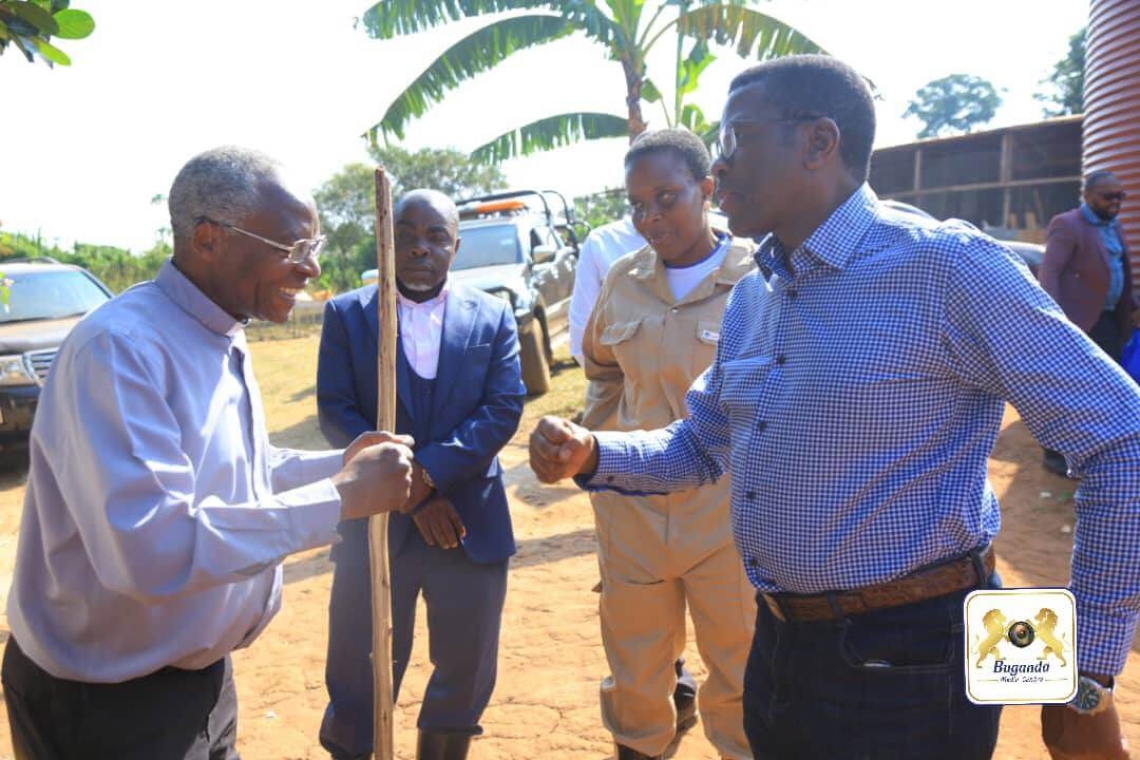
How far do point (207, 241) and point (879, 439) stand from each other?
1.52 m

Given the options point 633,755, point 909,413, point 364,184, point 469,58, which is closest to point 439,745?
point 633,755

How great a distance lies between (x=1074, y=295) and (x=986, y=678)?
19.5 feet

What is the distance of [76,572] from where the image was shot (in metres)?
1.93

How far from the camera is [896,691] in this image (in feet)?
5.98

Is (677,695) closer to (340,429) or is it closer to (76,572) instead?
(340,429)

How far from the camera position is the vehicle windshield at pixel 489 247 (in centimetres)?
1124

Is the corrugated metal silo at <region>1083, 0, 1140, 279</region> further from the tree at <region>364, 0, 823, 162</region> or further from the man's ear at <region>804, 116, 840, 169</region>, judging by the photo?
the man's ear at <region>804, 116, 840, 169</region>

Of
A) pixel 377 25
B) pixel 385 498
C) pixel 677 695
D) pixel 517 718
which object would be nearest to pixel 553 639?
pixel 517 718

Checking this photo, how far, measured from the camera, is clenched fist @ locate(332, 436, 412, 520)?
2.08 metres

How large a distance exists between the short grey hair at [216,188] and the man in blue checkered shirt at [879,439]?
1.07 meters

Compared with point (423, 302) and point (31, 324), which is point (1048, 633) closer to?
point (423, 302)

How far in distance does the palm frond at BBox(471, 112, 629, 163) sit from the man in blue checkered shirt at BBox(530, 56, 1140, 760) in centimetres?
856

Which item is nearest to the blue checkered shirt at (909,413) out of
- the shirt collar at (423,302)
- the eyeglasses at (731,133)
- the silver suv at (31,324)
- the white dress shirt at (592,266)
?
the eyeglasses at (731,133)

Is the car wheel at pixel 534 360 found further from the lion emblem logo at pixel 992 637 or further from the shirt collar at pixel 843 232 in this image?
the lion emblem logo at pixel 992 637
